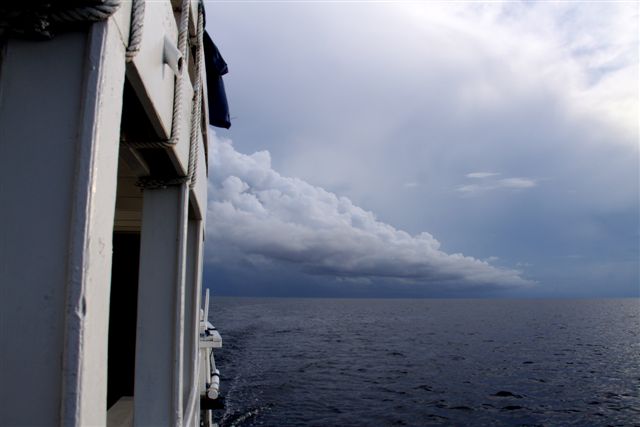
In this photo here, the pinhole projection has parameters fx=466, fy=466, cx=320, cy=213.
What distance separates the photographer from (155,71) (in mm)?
2268

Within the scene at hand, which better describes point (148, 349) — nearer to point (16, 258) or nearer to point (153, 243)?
point (153, 243)

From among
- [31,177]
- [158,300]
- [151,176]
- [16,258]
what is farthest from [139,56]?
[158,300]

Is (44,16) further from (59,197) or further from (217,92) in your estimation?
(217,92)

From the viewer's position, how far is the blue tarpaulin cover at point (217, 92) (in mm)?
5938

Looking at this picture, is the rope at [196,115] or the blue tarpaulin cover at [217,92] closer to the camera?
the rope at [196,115]

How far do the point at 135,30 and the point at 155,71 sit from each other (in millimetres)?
469

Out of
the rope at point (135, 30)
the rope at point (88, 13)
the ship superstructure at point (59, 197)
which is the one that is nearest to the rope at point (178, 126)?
the ship superstructure at point (59, 197)

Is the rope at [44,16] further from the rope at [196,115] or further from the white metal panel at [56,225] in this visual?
the rope at [196,115]

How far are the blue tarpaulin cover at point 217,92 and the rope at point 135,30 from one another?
13.7 feet

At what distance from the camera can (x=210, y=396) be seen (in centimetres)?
810

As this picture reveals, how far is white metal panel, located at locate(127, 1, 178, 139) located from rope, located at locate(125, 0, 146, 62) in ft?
0.16

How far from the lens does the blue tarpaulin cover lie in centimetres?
594

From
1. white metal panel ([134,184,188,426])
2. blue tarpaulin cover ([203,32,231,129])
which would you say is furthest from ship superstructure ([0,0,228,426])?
blue tarpaulin cover ([203,32,231,129])

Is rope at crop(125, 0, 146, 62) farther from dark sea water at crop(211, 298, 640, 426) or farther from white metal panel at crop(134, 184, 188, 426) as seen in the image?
dark sea water at crop(211, 298, 640, 426)
